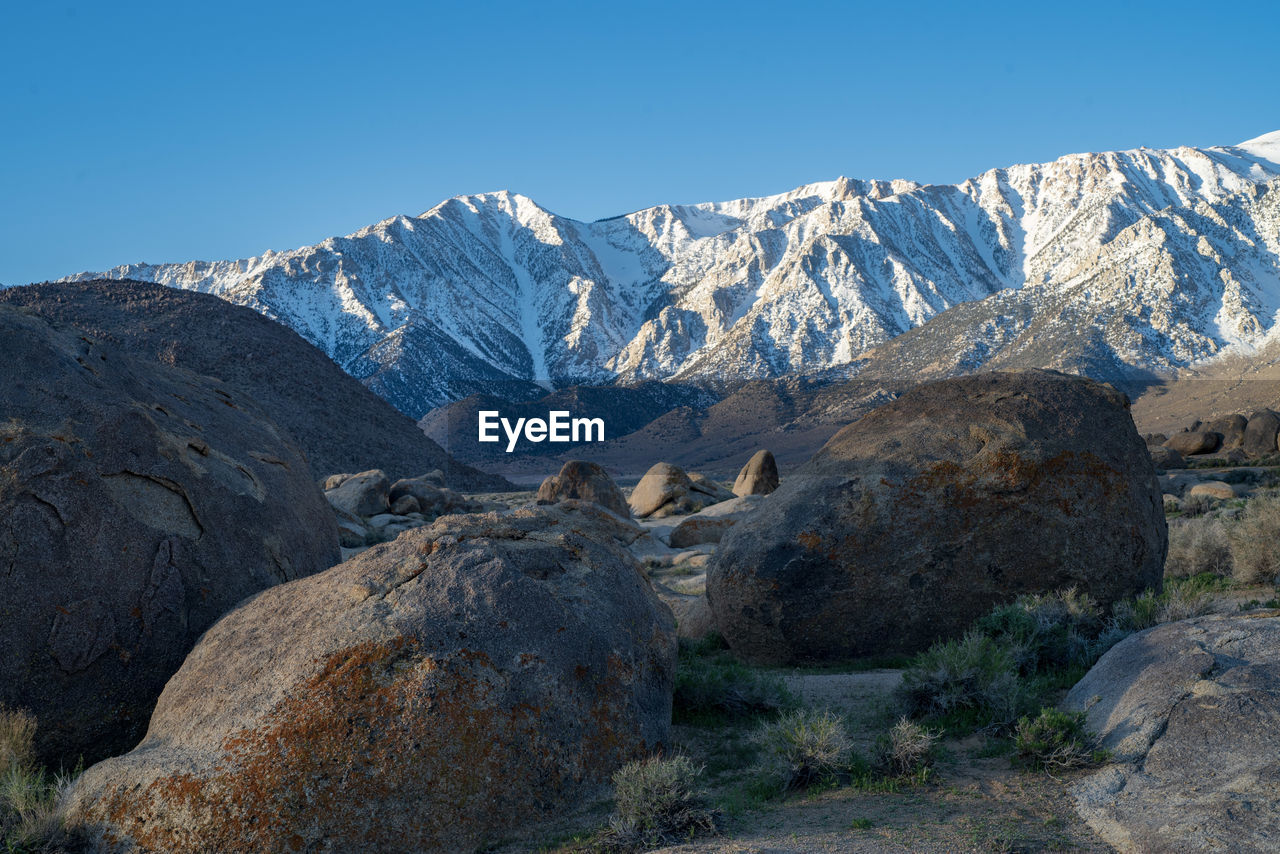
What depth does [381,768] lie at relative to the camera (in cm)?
470

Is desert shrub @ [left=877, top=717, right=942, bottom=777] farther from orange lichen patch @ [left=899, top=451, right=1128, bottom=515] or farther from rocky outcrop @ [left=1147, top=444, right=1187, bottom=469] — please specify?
rocky outcrop @ [left=1147, top=444, right=1187, bottom=469]

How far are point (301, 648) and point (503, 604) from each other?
1.17 metres

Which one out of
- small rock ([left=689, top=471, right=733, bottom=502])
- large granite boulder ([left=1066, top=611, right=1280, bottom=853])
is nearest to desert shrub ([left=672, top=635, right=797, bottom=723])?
large granite boulder ([left=1066, top=611, right=1280, bottom=853])

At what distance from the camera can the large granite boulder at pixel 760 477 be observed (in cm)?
3278

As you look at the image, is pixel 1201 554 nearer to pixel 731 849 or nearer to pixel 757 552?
pixel 757 552

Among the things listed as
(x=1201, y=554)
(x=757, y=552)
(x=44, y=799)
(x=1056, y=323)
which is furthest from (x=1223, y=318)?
(x=44, y=799)

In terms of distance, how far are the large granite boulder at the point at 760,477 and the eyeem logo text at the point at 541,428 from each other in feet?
211

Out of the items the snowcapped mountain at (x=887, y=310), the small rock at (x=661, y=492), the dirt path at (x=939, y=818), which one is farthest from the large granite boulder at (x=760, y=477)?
the snowcapped mountain at (x=887, y=310)

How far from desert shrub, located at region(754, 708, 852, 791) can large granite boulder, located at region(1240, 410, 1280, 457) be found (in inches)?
1879

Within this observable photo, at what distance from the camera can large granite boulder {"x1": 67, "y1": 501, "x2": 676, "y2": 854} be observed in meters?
4.61

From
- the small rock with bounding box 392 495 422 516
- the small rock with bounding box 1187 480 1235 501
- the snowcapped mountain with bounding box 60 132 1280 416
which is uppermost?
the snowcapped mountain with bounding box 60 132 1280 416

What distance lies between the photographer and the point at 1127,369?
90.6 meters

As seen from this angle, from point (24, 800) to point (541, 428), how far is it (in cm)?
10120

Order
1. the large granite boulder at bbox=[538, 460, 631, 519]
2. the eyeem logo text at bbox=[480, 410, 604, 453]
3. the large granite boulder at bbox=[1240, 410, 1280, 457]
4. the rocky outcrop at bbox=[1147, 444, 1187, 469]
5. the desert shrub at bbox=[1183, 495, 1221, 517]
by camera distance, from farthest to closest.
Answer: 1. the eyeem logo text at bbox=[480, 410, 604, 453]
2. the large granite boulder at bbox=[1240, 410, 1280, 457]
3. the rocky outcrop at bbox=[1147, 444, 1187, 469]
4. the large granite boulder at bbox=[538, 460, 631, 519]
5. the desert shrub at bbox=[1183, 495, 1221, 517]
